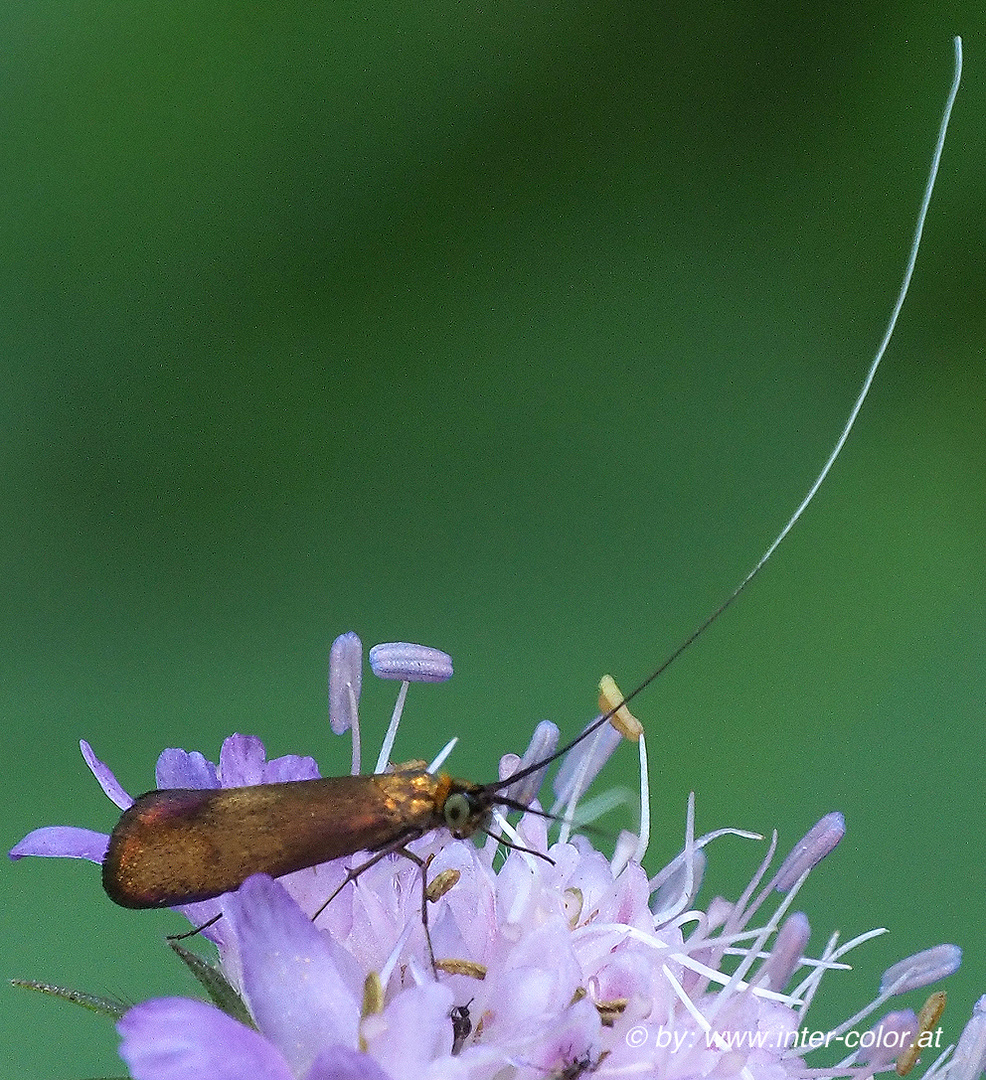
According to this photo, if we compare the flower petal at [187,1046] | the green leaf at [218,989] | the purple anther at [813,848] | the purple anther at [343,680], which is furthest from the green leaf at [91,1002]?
the purple anther at [813,848]

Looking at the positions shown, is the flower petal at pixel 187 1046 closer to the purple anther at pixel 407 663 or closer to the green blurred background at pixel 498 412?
the purple anther at pixel 407 663

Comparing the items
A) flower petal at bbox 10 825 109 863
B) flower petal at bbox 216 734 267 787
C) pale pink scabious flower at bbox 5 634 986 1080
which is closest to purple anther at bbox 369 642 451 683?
pale pink scabious flower at bbox 5 634 986 1080

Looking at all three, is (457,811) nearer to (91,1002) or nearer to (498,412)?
(91,1002)

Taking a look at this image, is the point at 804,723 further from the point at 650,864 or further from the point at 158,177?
the point at 158,177

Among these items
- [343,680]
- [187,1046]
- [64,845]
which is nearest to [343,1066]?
[187,1046]

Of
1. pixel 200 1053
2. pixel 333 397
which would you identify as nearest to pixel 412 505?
pixel 333 397

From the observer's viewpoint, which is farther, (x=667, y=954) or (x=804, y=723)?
(x=804, y=723)
